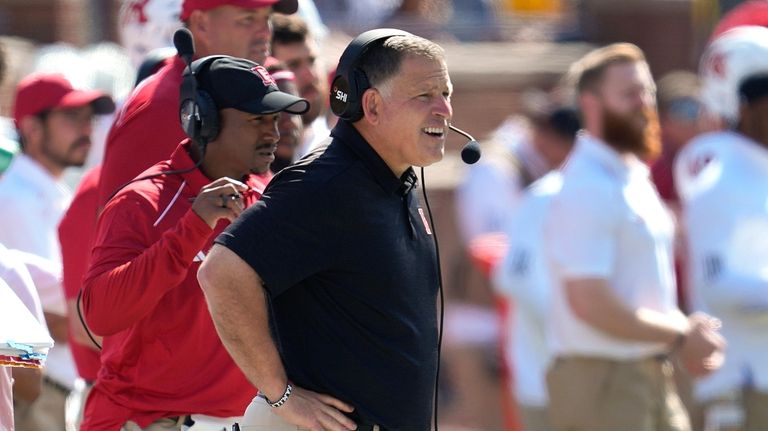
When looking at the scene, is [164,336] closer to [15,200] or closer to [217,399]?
[217,399]

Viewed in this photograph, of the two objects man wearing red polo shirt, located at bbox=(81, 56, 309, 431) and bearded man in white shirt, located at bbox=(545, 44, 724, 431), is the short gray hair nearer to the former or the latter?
man wearing red polo shirt, located at bbox=(81, 56, 309, 431)

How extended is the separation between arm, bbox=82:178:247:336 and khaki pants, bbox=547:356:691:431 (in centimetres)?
321

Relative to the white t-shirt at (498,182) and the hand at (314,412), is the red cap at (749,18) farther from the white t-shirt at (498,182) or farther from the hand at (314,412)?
the hand at (314,412)

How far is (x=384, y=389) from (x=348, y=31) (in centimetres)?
1289

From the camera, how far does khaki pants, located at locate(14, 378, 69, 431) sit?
7.13 metres

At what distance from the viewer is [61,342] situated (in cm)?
753

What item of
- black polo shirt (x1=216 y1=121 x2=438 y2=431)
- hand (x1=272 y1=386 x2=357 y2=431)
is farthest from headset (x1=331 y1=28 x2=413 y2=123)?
hand (x1=272 y1=386 x2=357 y2=431)

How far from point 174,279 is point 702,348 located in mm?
3195

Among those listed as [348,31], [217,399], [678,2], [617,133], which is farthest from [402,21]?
[217,399]

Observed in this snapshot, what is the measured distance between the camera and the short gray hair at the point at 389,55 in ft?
15.4

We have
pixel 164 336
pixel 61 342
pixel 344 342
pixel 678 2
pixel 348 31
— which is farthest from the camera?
pixel 678 2

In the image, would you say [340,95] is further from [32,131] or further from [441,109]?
[32,131]

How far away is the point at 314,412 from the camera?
4.54 m

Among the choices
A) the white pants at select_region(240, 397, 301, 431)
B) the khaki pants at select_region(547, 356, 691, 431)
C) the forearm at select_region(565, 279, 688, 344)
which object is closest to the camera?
the white pants at select_region(240, 397, 301, 431)
